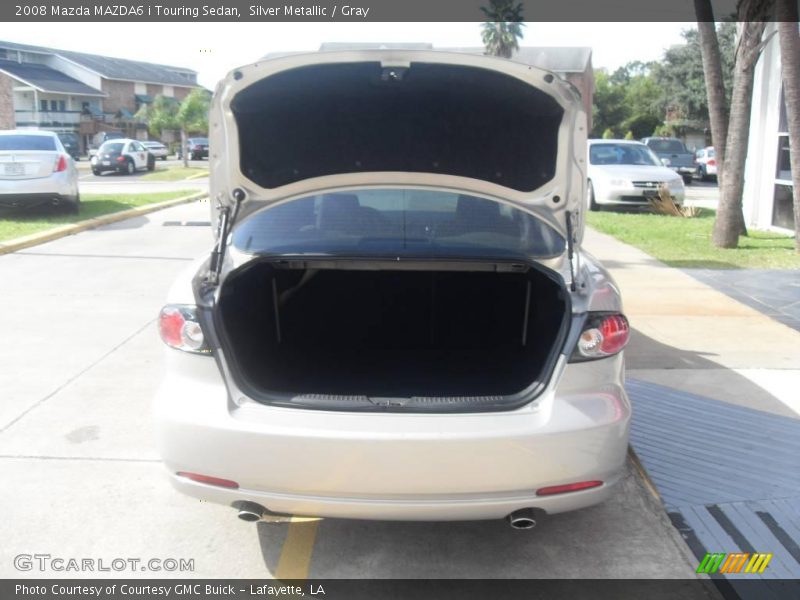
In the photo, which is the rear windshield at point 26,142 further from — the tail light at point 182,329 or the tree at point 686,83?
the tree at point 686,83

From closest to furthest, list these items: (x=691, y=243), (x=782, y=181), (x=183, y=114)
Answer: (x=691, y=243) < (x=782, y=181) < (x=183, y=114)

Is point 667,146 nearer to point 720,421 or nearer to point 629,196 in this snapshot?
point 629,196

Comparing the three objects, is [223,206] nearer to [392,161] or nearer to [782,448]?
[392,161]

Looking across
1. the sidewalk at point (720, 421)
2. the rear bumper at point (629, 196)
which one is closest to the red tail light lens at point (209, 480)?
the sidewalk at point (720, 421)

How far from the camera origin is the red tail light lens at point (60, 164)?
47.8 ft

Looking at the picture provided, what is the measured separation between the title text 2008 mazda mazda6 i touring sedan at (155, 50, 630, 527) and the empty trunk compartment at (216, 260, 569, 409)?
0.04 ft

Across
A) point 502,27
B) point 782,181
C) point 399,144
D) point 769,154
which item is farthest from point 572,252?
point 502,27

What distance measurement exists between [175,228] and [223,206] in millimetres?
11188

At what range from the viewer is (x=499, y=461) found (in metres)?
2.89

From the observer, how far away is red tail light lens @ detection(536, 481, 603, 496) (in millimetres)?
2986

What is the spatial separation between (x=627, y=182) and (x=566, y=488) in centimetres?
1474

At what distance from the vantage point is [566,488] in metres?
3.02

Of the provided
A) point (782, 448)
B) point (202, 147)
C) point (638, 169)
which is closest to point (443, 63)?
point (782, 448)

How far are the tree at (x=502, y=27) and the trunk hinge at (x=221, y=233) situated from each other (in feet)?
188
